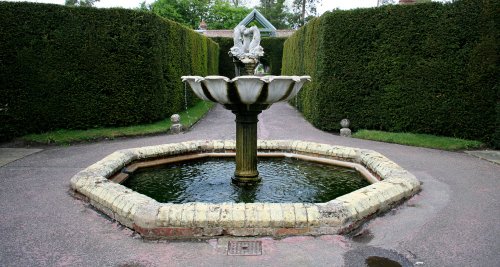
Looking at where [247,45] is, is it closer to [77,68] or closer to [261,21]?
[77,68]

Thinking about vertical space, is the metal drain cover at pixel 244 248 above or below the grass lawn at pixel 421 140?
above

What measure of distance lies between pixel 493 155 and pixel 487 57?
253 centimetres

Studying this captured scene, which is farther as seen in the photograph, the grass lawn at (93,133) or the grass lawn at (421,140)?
the grass lawn at (93,133)

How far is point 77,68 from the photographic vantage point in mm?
10898

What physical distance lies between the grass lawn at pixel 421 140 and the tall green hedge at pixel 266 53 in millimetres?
19094

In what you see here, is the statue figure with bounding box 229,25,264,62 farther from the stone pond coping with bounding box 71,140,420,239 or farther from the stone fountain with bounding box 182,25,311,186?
the stone pond coping with bounding box 71,140,420,239

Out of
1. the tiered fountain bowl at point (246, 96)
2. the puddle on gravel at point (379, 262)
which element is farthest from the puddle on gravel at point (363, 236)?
the tiered fountain bowl at point (246, 96)

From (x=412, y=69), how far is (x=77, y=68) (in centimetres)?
983

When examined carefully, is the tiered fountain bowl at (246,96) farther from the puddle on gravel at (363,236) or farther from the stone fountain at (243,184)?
the puddle on gravel at (363,236)

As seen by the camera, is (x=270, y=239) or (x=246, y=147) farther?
(x=246, y=147)

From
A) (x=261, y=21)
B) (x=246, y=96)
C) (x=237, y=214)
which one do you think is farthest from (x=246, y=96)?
(x=261, y=21)

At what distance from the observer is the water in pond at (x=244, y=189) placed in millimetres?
5532

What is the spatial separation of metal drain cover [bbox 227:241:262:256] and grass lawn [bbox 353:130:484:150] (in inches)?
289

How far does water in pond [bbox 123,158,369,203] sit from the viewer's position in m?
5.53
